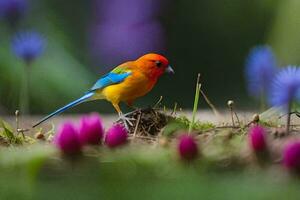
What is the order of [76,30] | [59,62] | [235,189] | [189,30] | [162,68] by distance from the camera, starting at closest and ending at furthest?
1. [235,189]
2. [162,68]
3. [59,62]
4. [76,30]
5. [189,30]

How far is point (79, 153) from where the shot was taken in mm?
492

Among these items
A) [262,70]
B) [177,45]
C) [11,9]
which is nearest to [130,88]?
[262,70]

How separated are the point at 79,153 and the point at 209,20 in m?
3.66

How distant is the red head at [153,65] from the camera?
114 cm

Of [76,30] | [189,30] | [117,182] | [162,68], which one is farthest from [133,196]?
[189,30]

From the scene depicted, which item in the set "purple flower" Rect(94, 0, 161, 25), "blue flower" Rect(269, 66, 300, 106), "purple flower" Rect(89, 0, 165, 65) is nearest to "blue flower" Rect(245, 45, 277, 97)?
"blue flower" Rect(269, 66, 300, 106)

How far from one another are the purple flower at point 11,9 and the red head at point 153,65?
5.38 feet

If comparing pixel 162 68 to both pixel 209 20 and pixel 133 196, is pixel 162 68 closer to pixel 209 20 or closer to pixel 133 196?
pixel 133 196

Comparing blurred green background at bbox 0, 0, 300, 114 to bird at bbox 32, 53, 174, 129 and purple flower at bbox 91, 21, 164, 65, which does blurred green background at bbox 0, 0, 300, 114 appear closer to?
purple flower at bbox 91, 21, 164, 65

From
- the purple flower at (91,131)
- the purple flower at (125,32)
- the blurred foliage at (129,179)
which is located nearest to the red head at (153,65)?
the purple flower at (91,131)

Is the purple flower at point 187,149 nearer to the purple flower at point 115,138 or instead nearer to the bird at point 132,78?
the purple flower at point 115,138

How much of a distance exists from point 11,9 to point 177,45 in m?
1.44

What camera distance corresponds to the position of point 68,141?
502 mm

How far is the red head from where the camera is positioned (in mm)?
1135
